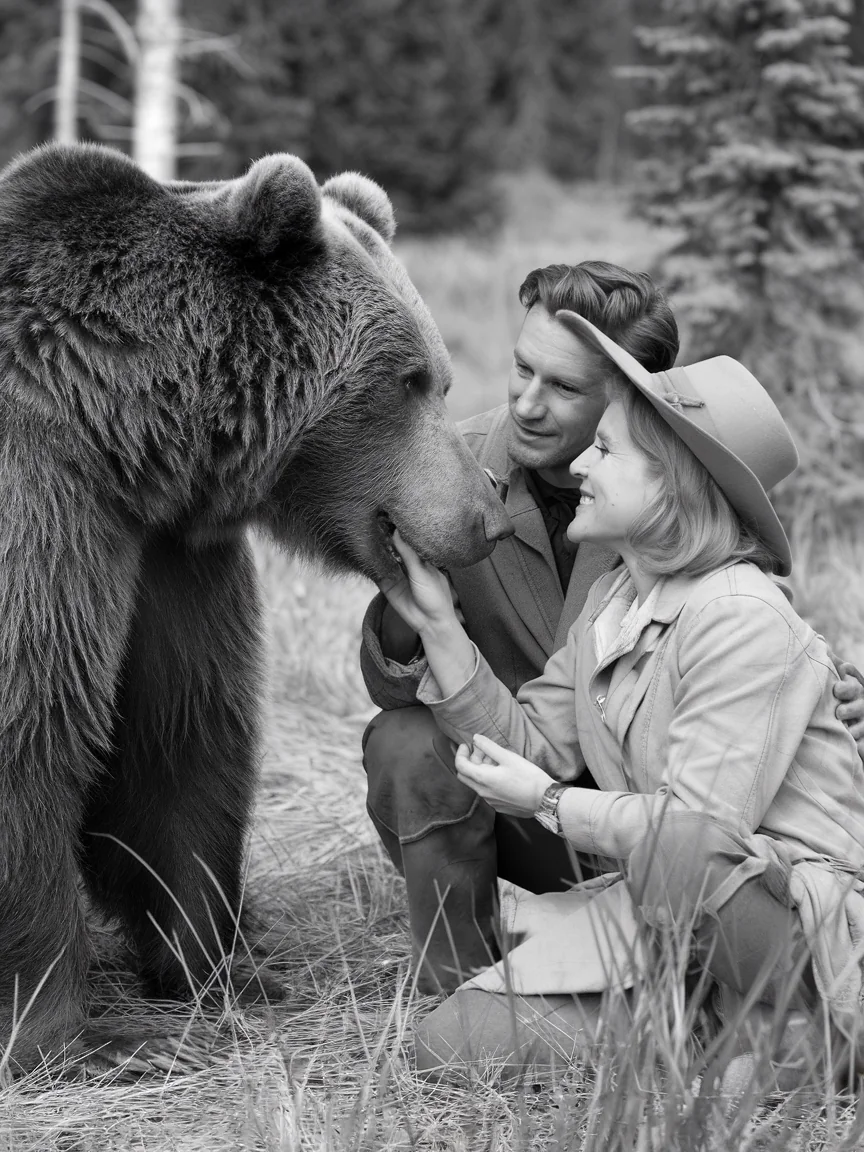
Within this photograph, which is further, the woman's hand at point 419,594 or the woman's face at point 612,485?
the woman's hand at point 419,594

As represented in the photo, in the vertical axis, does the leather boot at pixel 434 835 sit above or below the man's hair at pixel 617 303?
below

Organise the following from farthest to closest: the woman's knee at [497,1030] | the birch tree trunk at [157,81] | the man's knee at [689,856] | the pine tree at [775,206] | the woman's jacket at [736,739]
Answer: the birch tree trunk at [157,81], the pine tree at [775,206], the woman's knee at [497,1030], the woman's jacket at [736,739], the man's knee at [689,856]

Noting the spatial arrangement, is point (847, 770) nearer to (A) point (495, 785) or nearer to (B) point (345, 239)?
(A) point (495, 785)

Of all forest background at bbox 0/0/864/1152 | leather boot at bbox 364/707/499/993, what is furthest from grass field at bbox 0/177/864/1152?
leather boot at bbox 364/707/499/993

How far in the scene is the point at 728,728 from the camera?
2580 millimetres

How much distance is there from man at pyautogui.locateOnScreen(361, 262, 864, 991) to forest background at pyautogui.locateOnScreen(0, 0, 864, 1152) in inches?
10.9

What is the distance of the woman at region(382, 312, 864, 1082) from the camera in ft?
8.21

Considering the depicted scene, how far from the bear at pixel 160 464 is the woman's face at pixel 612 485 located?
256mm

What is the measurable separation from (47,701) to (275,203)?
1100 mm

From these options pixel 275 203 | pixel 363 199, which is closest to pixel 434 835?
pixel 275 203

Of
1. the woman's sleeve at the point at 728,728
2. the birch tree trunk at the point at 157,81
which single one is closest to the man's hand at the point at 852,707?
the woman's sleeve at the point at 728,728

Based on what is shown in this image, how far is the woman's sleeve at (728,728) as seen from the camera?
2.57m

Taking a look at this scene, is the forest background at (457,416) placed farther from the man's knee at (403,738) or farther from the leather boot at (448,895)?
the man's knee at (403,738)

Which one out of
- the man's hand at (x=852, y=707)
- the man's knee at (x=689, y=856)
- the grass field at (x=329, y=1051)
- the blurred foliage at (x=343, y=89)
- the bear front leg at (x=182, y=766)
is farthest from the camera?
the blurred foliage at (x=343, y=89)
